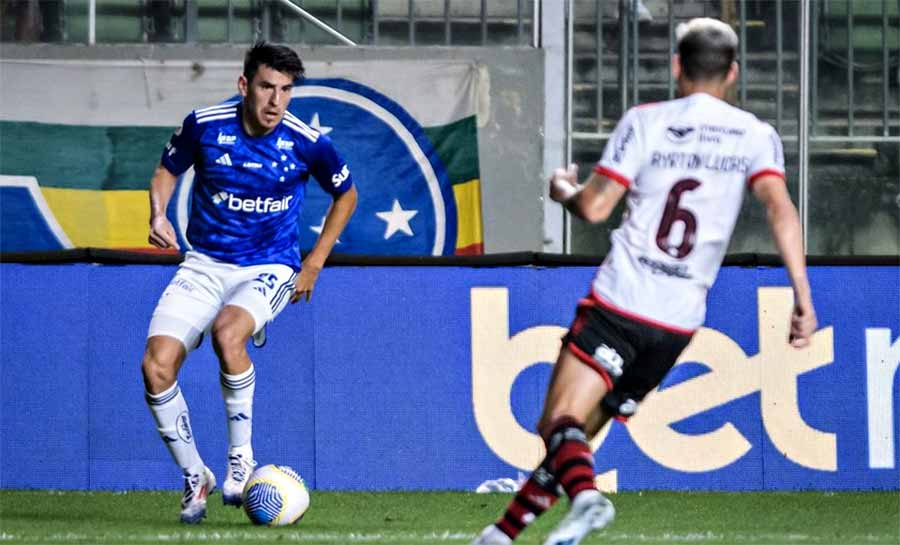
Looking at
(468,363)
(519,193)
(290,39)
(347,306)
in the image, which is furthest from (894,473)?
(290,39)

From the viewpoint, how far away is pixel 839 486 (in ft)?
30.0

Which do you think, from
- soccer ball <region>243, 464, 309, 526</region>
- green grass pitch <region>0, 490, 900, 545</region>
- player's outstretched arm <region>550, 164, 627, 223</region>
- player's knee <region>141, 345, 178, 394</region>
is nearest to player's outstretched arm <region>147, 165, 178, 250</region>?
player's knee <region>141, 345, 178, 394</region>

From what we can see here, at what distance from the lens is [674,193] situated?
537 cm

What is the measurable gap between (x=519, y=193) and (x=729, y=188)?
259 inches

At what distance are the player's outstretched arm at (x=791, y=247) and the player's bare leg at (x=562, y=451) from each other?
2.03 ft

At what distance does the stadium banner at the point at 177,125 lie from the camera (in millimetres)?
11711

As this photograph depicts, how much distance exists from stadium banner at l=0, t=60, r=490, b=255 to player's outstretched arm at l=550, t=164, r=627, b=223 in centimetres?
637

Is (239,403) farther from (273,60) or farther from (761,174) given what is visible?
(761,174)

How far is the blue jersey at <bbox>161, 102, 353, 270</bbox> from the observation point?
770cm

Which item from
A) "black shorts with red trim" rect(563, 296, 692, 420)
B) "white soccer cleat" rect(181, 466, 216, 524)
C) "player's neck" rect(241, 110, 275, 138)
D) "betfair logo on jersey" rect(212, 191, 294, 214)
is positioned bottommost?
"white soccer cleat" rect(181, 466, 216, 524)

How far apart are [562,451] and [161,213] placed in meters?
3.14

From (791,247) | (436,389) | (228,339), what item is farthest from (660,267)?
(436,389)

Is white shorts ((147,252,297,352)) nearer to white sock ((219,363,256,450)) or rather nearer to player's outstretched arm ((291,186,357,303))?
player's outstretched arm ((291,186,357,303))

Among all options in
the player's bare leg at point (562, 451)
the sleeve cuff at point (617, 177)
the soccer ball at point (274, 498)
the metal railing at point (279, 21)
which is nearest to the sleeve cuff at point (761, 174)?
the sleeve cuff at point (617, 177)
